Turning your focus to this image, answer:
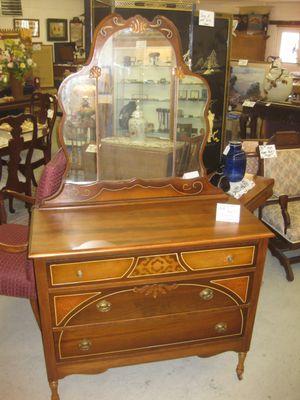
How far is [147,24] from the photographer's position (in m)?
1.89

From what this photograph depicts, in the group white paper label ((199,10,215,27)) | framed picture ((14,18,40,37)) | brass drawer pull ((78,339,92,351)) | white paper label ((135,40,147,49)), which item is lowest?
brass drawer pull ((78,339,92,351))

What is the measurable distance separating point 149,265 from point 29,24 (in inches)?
357

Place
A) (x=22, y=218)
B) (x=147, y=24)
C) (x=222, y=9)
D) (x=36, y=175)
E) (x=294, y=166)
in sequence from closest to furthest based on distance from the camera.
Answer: (x=147, y=24)
(x=294, y=166)
(x=22, y=218)
(x=36, y=175)
(x=222, y=9)

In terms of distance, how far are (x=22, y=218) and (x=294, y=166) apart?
2615mm

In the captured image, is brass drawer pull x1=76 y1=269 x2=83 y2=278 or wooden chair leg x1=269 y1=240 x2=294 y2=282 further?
wooden chair leg x1=269 y1=240 x2=294 y2=282

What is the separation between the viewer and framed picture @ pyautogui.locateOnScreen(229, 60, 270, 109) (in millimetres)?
5238

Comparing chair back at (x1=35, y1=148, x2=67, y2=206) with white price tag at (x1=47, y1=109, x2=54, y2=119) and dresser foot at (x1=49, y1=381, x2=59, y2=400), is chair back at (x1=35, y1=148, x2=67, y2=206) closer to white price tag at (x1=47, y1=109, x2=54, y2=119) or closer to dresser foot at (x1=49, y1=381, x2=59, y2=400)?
dresser foot at (x1=49, y1=381, x2=59, y2=400)

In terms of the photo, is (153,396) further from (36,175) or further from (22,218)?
(36,175)

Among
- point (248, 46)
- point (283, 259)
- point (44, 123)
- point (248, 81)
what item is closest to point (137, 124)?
point (283, 259)

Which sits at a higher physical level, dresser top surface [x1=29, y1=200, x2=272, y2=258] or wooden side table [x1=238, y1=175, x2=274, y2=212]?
dresser top surface [x1=29, y1=200, x2=272, y2=258]

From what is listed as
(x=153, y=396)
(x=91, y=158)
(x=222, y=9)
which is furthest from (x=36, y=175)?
(x=222, y=9)

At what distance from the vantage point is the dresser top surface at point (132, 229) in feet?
5.43

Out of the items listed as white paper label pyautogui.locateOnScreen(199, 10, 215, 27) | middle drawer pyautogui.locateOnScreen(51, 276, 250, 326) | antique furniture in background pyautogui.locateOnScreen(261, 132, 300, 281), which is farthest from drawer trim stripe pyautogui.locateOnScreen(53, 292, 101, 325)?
white paper label pyautogui.locateOnScreen(199, 10, 215, 27)

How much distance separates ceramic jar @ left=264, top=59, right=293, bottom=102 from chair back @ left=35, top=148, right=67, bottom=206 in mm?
3328
